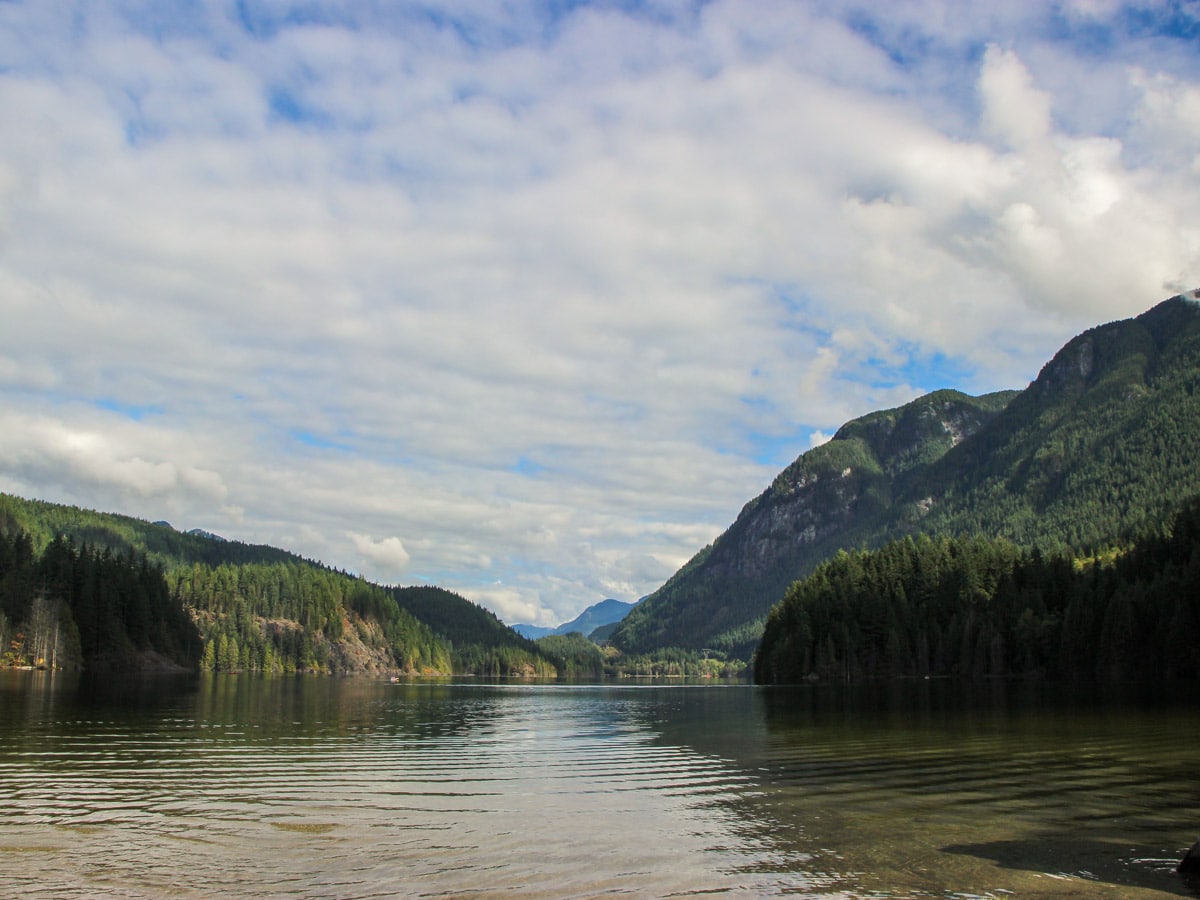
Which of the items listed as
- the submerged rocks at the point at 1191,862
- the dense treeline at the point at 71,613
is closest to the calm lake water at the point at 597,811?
the submerged rocks at the point at 1191,862

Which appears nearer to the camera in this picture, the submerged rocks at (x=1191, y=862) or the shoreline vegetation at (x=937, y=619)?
the submerged rocks at (x=1191, y=862)

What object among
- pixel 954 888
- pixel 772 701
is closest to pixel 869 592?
pixel 772 701

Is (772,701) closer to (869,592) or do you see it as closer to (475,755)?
(475,755)

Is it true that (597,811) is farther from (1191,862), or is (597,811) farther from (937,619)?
(937,619)

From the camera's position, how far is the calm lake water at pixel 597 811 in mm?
20906

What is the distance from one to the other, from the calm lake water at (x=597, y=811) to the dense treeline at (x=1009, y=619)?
8914cm

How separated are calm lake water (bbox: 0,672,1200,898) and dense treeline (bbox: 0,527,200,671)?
394 feet

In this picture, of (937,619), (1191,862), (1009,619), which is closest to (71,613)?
(937,619)

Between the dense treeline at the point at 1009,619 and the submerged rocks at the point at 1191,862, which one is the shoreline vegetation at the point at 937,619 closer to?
the dense treeline at the point at 1009,619

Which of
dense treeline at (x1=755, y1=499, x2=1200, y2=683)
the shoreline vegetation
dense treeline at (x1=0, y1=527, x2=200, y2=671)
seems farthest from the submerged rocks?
dense treeline at (x1=0, y1=527, x2=200, y2=671)

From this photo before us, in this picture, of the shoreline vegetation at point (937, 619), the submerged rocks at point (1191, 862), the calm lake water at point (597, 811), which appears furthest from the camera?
the shoreline vegetation at point (937, 619)

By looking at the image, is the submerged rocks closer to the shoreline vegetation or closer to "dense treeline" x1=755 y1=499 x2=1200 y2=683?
the shoreline vegetation

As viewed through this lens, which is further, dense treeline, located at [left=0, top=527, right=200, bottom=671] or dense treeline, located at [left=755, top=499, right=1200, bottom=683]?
dense treeline, located at [left=0, top=527, right=200, bottom=671]

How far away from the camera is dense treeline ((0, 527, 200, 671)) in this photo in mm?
163125
